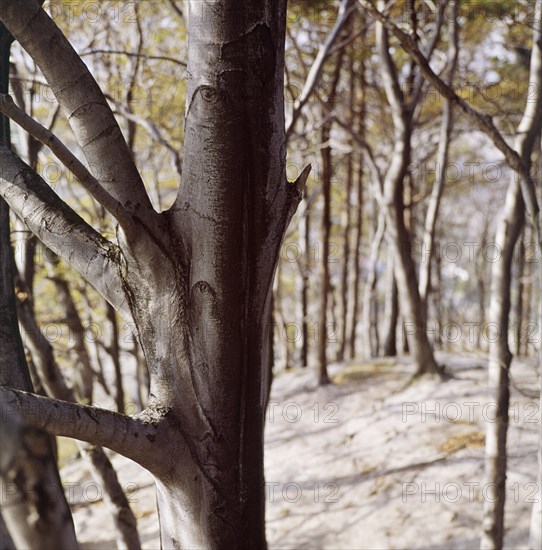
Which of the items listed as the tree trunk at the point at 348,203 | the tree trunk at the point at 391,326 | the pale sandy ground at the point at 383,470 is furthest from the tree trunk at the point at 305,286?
the pale sandy ground at the point at 383,470

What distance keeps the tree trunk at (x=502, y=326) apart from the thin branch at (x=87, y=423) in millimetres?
2865

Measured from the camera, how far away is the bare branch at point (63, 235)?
2049 millimetres

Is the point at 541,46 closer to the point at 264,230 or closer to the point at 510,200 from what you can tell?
the point at 510,200

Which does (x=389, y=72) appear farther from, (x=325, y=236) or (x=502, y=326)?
(x=502, y=326)

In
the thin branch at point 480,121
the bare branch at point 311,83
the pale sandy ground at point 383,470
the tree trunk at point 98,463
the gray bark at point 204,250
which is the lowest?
the pale sandy ground at point 383,470

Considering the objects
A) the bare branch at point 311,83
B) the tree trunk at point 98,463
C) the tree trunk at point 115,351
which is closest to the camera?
the tree trunk at point 98,463

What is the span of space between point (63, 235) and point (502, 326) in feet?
10.5

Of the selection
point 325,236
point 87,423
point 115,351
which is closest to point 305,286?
point 325,236

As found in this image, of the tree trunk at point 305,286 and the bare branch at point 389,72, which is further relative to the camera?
the tree trunk at point 305,286

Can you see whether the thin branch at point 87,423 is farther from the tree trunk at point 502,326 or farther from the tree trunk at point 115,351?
the tree trunk at point 115,351

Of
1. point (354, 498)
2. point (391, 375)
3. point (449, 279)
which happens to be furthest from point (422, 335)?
point (449, 279)

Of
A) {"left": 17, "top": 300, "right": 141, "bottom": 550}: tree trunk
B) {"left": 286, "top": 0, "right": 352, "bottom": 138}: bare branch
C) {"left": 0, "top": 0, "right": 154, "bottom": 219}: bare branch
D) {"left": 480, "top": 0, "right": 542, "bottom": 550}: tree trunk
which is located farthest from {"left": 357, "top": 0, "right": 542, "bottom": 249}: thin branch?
{"left": 17, "top": 300, "right": 141, "bottom": 550}: tree trunk

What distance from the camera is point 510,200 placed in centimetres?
411

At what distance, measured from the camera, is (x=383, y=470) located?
20.3ft
